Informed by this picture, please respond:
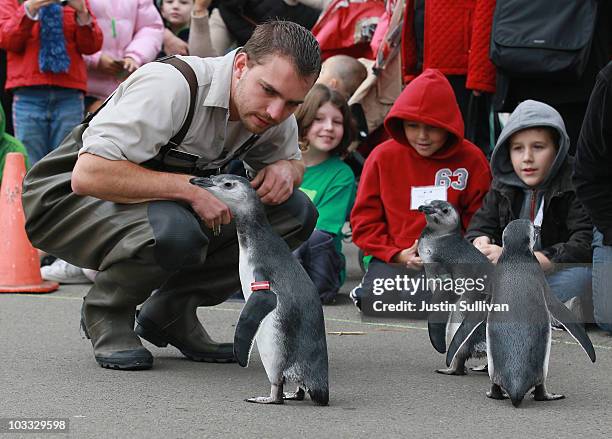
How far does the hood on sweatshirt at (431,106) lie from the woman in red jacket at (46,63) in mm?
2480

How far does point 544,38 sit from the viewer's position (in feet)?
19.0

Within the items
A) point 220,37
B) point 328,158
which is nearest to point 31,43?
point 220,37

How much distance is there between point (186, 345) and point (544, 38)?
264 centimetres

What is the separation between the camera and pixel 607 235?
493 cm

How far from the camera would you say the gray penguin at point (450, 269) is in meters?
4.16

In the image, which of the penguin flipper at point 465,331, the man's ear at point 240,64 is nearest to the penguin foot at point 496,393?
the penguin flipper at point 465,331

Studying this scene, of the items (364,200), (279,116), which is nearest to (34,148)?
(364,200)

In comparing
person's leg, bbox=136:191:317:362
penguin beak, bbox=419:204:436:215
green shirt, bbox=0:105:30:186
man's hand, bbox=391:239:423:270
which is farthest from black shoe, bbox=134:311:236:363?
green shirt, bbox=0:105:30:186

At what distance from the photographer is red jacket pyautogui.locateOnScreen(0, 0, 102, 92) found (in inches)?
284

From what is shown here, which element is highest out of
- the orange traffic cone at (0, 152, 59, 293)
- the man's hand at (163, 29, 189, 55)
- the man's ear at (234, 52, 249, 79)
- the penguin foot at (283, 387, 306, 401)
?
the man's ear at (234, 52, 249, 79)

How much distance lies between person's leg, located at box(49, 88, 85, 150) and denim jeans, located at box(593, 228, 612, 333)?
3.72 meters

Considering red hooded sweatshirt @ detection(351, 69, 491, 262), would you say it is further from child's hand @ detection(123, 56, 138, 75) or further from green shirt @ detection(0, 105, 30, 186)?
green shirt @ detection(0, 105, 30, 186)

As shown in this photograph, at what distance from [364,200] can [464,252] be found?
1368 millimetres

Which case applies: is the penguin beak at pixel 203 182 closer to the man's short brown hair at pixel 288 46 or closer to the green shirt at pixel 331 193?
the man's short brown hair at pixel 288 46
